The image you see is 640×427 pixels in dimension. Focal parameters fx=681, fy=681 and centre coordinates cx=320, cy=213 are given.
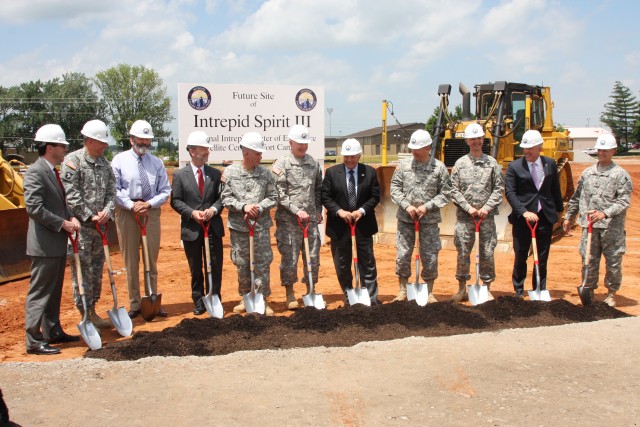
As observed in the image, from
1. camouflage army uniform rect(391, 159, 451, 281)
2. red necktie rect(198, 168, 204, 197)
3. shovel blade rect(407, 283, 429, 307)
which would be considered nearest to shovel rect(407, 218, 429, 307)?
shovel blade rect(407, 283, 429, 307)

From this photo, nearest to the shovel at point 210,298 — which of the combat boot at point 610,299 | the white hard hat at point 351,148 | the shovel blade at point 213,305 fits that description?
the shovel blade at point 213,305

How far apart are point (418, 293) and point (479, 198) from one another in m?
1.24

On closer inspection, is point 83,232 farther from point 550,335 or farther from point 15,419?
point 550,335

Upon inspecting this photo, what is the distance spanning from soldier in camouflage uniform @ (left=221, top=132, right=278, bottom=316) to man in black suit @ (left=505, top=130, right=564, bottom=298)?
2680mm

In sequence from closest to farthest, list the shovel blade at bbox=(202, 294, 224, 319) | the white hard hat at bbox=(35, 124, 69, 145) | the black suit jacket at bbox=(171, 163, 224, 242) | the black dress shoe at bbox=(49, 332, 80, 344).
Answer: the white hard hat at bbox=(35, 124, 69, 145), the black dress shoe at bbox=(49, 332, 80, 344), the shovel blade at bbox=(202, 294, 224, 319), the black suit jacket at bbox=(171, 163, 224, 242)

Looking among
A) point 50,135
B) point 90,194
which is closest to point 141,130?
point 90,194

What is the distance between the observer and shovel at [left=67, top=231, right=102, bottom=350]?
19.1ft

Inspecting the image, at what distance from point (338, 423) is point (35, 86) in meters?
71.2

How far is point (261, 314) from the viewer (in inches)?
263

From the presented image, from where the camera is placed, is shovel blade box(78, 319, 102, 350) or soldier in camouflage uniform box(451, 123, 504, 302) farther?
soldier in camouflage uniform box(451, 123, 504, 302)

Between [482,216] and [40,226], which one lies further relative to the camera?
[482,216]

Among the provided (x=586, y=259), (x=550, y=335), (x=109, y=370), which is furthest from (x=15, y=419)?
(x=586, y=259)

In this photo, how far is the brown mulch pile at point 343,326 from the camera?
5688 mm

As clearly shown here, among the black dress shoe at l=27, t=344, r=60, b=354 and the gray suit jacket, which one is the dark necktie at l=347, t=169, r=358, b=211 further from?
the black dress shoe at l=27, t=344, r=60, b=354
